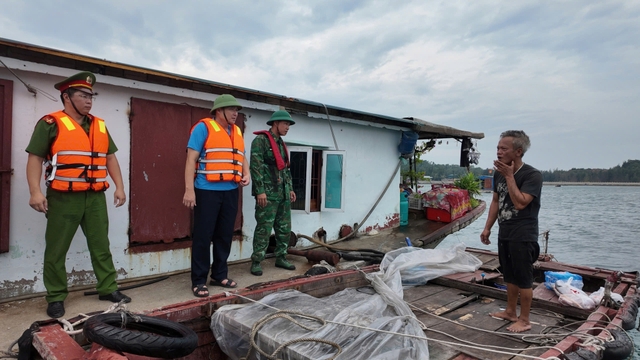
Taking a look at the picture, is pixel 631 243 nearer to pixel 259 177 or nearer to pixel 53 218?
pixel 259 177

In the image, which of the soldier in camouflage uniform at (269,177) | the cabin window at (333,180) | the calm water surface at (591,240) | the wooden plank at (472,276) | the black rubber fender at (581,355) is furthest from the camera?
the calm water surface at (591,240)

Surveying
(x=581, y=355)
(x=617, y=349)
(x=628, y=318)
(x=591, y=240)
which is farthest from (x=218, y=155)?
(x=591, y=240)

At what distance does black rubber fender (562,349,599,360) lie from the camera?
2312 millimetres

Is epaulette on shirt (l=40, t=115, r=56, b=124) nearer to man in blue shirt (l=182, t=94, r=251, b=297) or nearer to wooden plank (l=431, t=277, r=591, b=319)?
man in blue shirt (l=182, t=94, r=251, b=297)

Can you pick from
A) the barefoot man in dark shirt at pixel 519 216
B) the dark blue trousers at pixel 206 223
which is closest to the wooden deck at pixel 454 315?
the barefoot man in dark shirt at pixel 519 216

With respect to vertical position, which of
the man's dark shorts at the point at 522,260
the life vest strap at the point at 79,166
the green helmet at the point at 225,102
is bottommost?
the man's dark shorts at the point at 522,260

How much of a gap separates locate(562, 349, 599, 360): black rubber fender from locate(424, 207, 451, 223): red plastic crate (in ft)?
20.1

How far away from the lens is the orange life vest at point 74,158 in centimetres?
303

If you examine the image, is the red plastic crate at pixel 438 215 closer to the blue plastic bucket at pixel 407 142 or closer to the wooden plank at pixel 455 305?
the blue plastic bucket at pixel 407 142

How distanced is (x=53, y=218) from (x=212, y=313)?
1517 mm

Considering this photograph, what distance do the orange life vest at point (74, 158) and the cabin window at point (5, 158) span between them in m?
0.79

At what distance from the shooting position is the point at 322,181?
6.50m

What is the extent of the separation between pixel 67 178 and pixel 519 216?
3.64m

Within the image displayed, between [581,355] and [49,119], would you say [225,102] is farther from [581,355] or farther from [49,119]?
[581,355]
